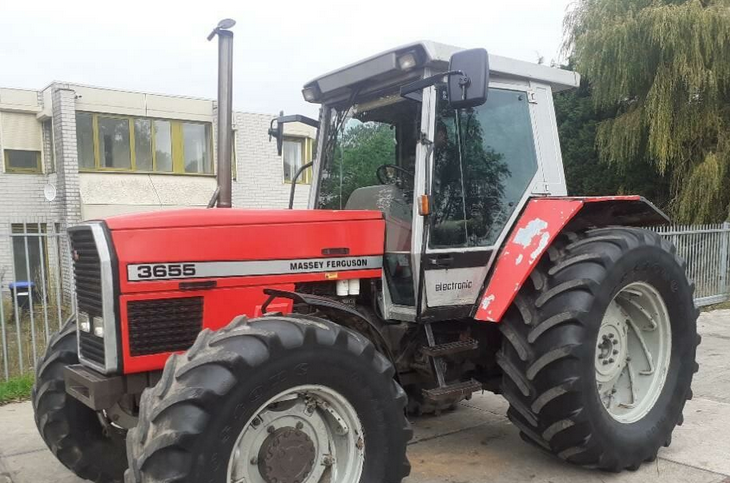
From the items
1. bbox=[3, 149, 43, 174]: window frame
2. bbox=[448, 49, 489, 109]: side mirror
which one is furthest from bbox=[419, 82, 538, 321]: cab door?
bbox=[3, 149, 43, 174]: window frame

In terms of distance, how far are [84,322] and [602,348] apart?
2.98 meters

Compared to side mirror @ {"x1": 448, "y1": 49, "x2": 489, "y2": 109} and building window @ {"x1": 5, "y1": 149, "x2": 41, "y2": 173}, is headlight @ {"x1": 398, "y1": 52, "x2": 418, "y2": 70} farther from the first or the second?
building window @ {"x1": 5, "y1": 149, "x2": 41, "y2": 173}

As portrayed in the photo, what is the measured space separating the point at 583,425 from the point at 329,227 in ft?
5.74

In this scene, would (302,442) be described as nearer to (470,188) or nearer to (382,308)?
(382,308)

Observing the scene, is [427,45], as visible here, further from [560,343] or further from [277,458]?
[277,458]

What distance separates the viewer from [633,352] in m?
4.12

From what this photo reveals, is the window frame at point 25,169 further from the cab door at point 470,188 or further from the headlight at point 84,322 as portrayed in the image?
the cab door at point 470,188

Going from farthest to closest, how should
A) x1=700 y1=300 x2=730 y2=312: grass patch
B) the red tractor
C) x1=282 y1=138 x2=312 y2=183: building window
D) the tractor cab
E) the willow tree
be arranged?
x1=282 y1=138 x2=312 y2=183: building window
the willow tree
x1=700 y1=300 x2=730 y2=312: grass patch
the tractor cab
the red tractor

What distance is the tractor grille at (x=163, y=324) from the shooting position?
2.93 m

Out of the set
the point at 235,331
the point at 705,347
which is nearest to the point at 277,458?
the point at 235,331

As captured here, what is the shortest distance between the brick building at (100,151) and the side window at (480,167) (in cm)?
1232

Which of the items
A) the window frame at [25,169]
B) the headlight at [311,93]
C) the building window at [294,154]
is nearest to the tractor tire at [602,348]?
the headlight at [311,93]

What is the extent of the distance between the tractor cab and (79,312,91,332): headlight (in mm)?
1587

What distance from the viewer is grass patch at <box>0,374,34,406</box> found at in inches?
219
